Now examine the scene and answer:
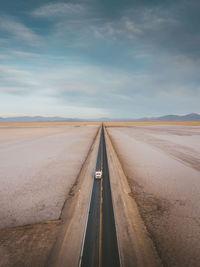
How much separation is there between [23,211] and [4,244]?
1.90m

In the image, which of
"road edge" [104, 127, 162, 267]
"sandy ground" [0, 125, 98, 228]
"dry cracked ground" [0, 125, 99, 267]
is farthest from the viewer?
"sandy ground" [0, 125, 98, 228]

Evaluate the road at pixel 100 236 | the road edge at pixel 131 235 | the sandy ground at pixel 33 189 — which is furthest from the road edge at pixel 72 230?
the road edge at pixel 131 235

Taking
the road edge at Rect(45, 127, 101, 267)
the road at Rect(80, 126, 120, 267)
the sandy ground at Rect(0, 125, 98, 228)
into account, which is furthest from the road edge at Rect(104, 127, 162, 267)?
the sandy ground at Rect(0, 125, 98, 228)

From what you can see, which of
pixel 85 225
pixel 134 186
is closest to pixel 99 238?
pixel 85 225

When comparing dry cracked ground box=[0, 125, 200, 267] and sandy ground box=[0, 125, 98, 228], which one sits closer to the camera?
dry cracked ground box=[0, 125, 200, 267]

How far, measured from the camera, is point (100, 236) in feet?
17.3

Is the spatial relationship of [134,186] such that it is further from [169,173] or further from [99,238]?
[99,238]

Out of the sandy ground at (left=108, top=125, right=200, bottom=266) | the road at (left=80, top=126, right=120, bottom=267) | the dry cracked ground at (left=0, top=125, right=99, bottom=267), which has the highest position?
the sandy ground at (left=108, top=125, right=200, bottom=266)

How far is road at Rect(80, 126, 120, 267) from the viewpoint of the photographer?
14.3ft

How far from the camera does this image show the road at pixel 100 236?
4371 mm

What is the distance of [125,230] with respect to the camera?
5.51 meters

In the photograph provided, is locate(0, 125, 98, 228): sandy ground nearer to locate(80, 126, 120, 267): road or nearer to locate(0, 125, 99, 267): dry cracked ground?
locate(0, 125, 99, 267): dry cracked ground

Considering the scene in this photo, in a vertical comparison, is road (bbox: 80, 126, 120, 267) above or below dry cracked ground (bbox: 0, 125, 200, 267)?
below

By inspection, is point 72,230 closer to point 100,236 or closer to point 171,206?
point 100,236
